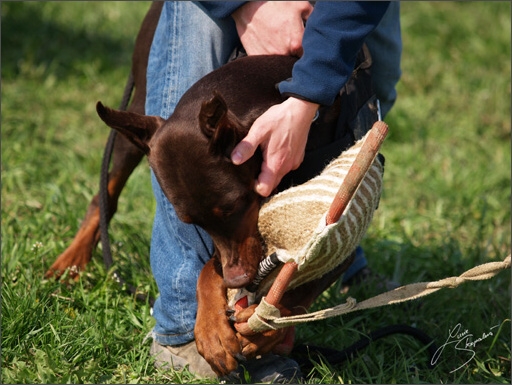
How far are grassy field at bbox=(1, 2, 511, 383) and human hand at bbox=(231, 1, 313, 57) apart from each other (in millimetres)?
1220

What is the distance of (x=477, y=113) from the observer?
607cm

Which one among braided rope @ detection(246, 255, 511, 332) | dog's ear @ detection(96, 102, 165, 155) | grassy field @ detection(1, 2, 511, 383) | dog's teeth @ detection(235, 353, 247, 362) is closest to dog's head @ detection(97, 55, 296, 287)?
dog's ear @ detection(96, 102, 165, 155)

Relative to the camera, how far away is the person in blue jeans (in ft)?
8.26

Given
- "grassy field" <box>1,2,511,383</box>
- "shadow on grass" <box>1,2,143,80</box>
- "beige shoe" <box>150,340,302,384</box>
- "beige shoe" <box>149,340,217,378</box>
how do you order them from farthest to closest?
"shadow on grass" <box>1,2,143,80</box> < "grassy field" <box>1,2,511,383</box> < "beige shoe" <box>149,340,217,378</box> < "beige shoe" <box>150,340,302,384</box>

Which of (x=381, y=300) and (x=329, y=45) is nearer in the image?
(x=329, y=45)

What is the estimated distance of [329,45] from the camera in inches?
98.5

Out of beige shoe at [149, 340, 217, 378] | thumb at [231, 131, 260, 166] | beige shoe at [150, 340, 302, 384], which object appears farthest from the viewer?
beige shoe at [149, 340, 217, 378]

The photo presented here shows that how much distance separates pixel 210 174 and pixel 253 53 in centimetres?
64

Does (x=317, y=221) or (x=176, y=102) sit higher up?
(x=176, y=102)

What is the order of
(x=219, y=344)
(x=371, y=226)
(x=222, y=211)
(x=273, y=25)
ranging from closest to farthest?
(x=222, y=211) < (x=219, y=344) < (x=273, y=25) < (x=371, y=226)

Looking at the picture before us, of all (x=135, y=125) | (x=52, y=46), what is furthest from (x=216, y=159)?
(x=52, y=46)

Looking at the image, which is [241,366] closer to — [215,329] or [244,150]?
[215,329]

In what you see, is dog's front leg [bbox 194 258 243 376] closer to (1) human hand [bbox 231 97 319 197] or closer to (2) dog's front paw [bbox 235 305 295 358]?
(2) dog's front paw [bbox 235 305 295 358]

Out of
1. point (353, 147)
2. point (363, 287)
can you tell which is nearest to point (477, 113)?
point (363, 287)
